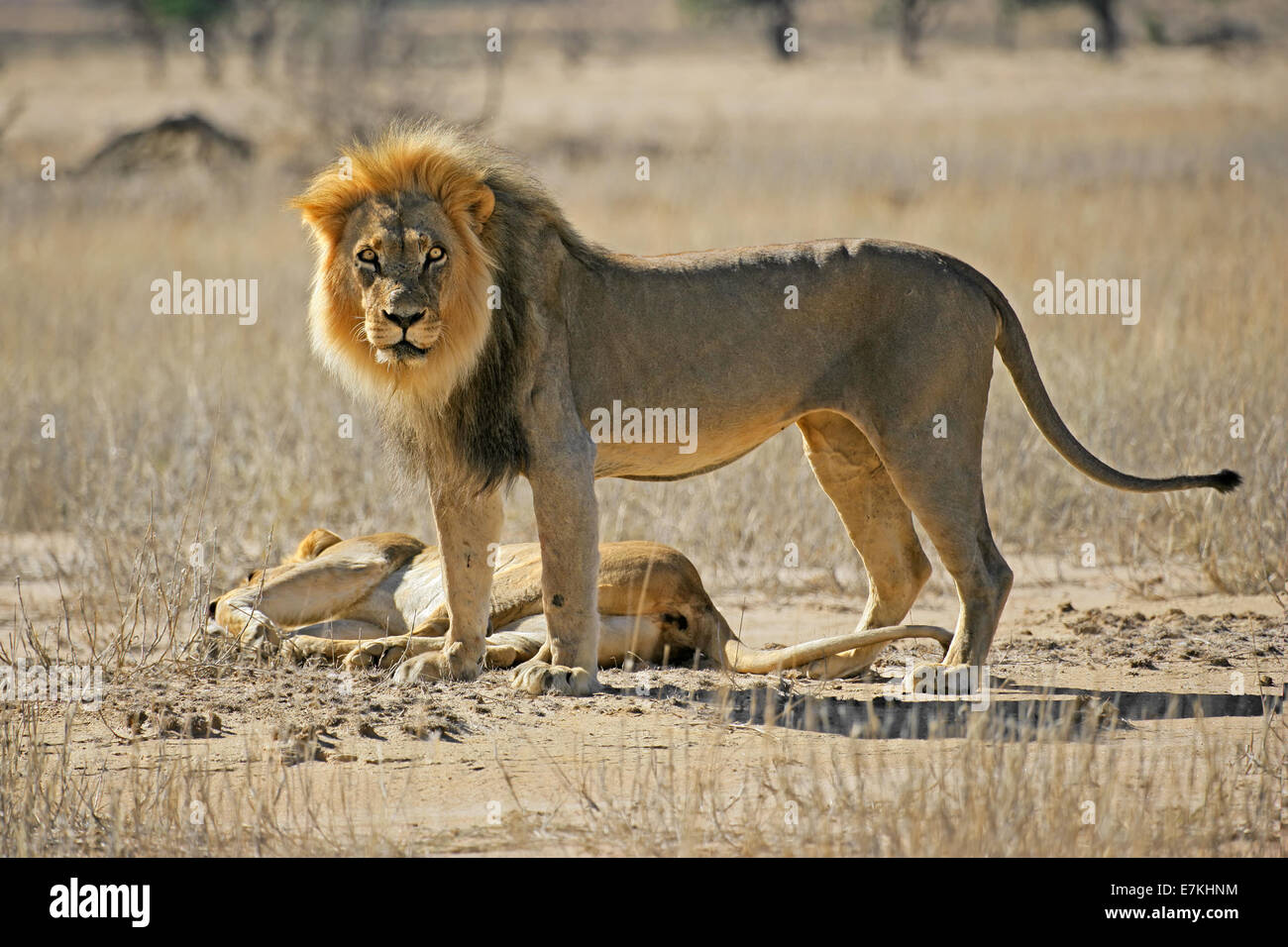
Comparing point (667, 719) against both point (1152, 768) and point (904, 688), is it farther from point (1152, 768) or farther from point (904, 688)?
point (1152, 768)

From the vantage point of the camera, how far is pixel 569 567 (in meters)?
4.89

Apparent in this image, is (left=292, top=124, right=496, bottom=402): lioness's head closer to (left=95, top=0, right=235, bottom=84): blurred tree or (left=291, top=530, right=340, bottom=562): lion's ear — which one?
(left=291, top=530, right=340, bottom=562): lion's ear

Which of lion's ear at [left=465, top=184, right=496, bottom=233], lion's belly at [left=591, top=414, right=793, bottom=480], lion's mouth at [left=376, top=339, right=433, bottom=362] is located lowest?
lion's belly at [left=591, top=414, right=793, bottom=480]

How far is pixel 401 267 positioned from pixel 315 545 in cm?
183

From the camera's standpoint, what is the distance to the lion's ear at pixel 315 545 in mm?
6137

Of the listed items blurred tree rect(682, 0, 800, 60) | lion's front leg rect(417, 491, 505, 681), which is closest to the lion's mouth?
lion's front leg rect(417, 491, 505, 681)

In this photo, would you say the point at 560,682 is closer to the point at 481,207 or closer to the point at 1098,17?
the point at 481,207

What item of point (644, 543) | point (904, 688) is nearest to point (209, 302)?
point (644, 543)

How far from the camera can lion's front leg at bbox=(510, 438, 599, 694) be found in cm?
487

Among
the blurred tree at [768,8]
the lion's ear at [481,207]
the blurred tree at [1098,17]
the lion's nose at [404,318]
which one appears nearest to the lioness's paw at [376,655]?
the lion's nose at [404,318]

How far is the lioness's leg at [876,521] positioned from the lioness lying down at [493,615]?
0.19 meters

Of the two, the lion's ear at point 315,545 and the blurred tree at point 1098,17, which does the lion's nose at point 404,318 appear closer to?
the lion's ear at point 315,545

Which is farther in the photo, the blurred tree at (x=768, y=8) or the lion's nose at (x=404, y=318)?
the blurred tree at (x=768, y=8)

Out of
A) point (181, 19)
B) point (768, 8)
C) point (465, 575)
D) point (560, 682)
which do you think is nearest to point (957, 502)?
point (560, 682)
